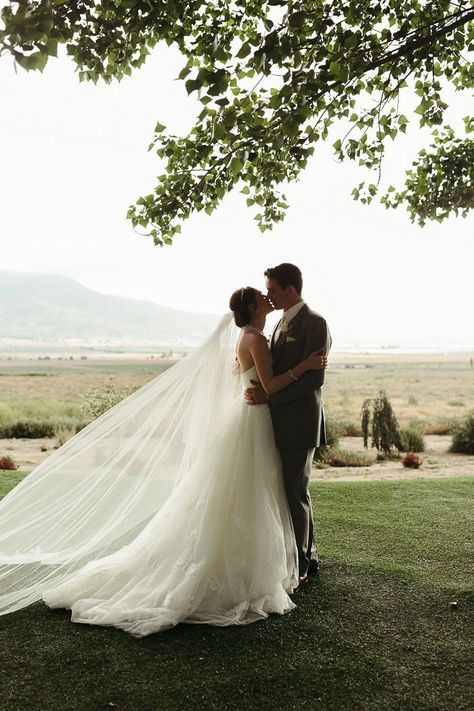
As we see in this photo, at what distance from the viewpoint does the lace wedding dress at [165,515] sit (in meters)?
3.46

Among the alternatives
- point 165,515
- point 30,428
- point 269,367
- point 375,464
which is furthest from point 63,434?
point 269,367

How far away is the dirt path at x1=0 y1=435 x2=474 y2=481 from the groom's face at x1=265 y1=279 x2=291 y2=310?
5.45 meters

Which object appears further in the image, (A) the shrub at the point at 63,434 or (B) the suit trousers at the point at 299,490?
(A) the shrub at the point at 63,434

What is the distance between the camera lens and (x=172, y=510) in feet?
12.2

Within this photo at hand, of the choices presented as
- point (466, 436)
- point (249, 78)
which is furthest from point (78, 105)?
point (466, 436)

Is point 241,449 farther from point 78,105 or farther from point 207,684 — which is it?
point 78,105

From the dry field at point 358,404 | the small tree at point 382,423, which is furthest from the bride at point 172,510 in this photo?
the small tree at point 382,423

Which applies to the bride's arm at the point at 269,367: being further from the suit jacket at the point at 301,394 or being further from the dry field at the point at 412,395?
the dry field at the point at 412,395

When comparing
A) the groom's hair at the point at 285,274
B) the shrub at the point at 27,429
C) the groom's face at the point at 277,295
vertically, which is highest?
the groom's hair at the point at 285,274

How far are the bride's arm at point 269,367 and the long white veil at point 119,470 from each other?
1.10 feet

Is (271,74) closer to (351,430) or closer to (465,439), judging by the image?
(465,439)

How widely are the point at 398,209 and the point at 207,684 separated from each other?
629 centimetres

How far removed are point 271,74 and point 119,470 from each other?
275 cm

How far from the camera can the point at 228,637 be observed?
3.19 m
